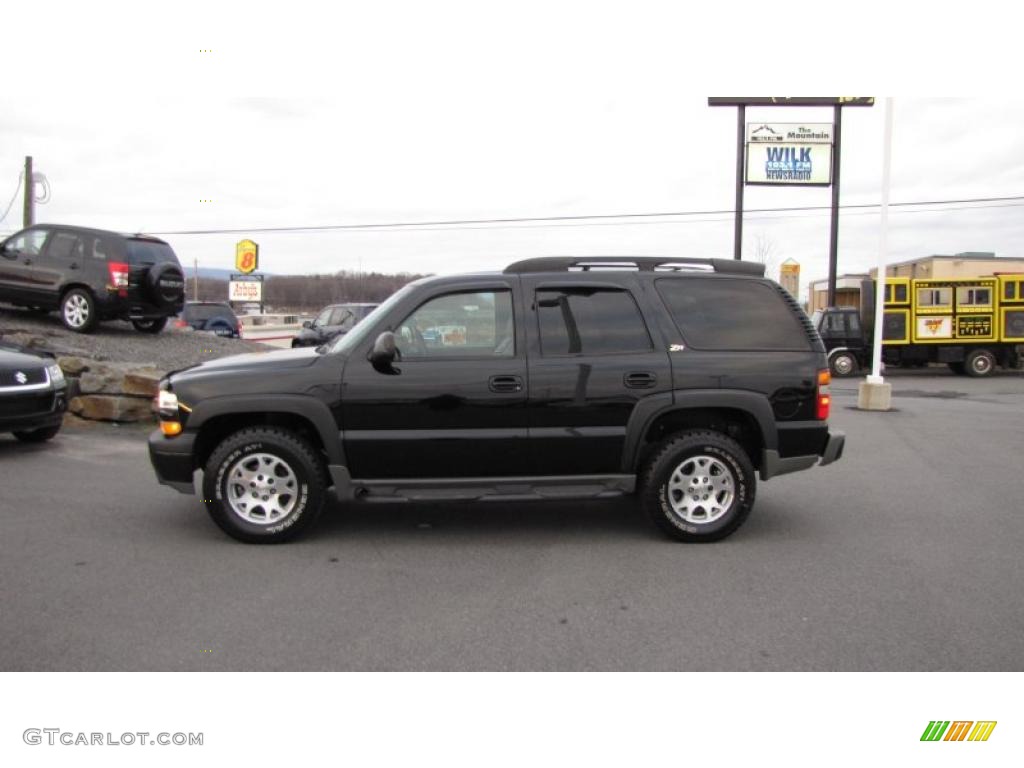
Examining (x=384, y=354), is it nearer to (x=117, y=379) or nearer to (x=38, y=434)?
(x=38, y=434)

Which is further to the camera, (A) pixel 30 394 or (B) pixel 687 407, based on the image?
(A) pixel 30 394

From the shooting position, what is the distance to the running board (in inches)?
209

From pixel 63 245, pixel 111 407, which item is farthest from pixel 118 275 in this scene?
pixel 111 407

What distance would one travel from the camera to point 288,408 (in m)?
5.24

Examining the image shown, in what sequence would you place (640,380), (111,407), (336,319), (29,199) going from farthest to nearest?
(29,199)
(336,319)
(111,407)
(640,380)

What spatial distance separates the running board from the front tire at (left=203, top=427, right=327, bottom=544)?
1.15 ft

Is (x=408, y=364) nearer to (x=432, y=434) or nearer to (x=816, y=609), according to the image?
(x=432, y=434)

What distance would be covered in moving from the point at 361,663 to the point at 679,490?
266cm

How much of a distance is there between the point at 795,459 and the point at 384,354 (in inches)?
116

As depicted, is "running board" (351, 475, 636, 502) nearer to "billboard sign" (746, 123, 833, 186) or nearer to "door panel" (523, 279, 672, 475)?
"door panel" (523, 279, 672, 475)

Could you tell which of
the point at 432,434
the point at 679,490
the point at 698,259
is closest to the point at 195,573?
the point at 432,434
